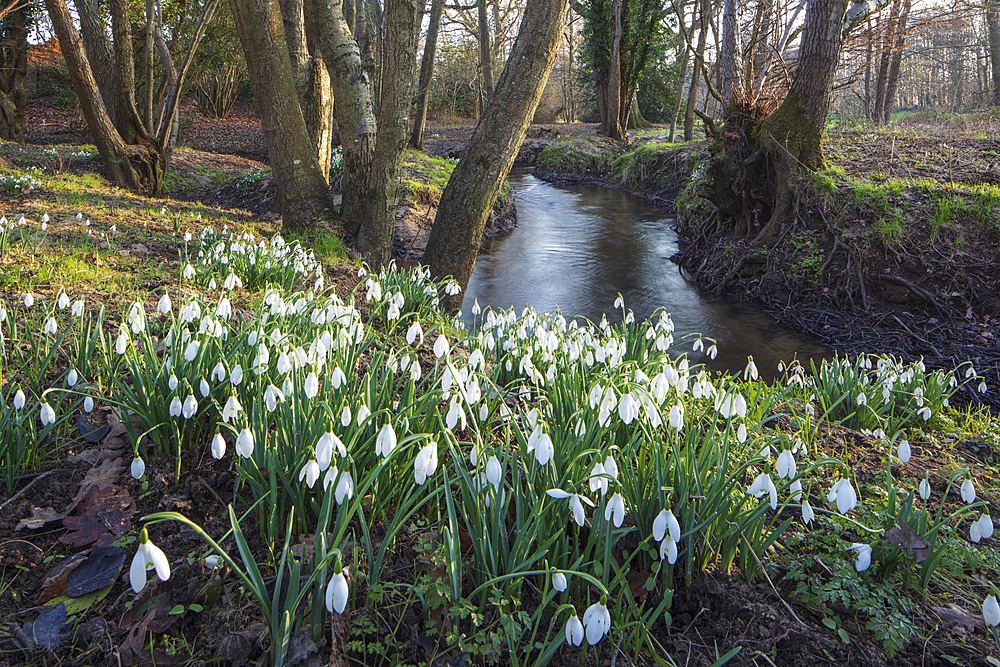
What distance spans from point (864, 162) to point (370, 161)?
6.71 meters

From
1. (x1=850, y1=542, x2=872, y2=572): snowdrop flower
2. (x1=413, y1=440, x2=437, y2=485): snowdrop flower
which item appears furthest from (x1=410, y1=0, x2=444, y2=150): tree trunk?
(x1=850, y1=542, x2=872, y2=572): snowdrop flower

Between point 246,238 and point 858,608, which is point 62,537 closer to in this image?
point 858,608

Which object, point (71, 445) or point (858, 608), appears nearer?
point (858, 608)

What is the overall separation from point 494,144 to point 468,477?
382 centimetres

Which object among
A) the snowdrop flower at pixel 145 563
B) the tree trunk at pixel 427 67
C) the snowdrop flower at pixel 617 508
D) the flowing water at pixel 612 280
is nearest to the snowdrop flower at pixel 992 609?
the snowdrop flower at pixel 617 508

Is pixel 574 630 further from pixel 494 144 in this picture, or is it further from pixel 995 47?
pixel 995 47

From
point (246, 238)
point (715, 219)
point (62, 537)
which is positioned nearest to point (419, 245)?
point (246, 238)

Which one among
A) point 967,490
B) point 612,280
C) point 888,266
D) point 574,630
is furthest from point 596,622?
point 612,280

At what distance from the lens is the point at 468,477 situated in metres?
1.82

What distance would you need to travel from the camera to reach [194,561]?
70.2 inches

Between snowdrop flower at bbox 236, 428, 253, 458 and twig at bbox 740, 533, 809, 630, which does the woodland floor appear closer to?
twig at bbox 740, 533, 809, 630

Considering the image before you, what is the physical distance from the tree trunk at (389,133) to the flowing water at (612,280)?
1.38 meters

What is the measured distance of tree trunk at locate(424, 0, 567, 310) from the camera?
184 inches

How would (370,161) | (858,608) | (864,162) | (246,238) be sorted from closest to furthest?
(858,608) → (246,238) → (370,161) → (864,162)
